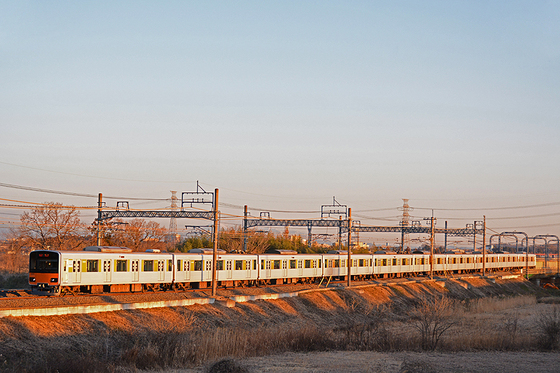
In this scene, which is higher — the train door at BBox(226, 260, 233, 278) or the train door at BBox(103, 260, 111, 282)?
the train door at BBox(103, 260, 111, 282)

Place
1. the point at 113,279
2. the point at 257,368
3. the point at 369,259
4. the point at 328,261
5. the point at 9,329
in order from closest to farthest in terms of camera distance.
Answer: the point at 257,368 < the point at 9,329 < the point at 113,279 < the point at 328,261 < the point at 369,259

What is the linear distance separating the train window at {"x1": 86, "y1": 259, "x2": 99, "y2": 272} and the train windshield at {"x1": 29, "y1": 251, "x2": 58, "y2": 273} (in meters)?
1.83

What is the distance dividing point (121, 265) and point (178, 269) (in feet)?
15.1

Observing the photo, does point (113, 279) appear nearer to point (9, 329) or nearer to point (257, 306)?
point (257, 306)

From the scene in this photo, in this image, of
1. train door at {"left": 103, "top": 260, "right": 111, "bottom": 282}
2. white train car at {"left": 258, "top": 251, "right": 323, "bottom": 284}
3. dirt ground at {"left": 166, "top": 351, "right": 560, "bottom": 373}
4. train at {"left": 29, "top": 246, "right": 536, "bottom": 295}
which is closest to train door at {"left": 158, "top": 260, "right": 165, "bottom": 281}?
train at {"left": 29, "top": 246, "right": 536, "bottom": 295}

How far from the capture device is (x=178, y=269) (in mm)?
34719

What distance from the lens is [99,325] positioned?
2173cm

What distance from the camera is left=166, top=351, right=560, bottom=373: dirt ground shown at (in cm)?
1466

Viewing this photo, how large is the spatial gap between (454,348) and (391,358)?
12.2ft

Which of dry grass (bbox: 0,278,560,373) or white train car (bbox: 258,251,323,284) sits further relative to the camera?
white train car (bbox: 258,251,323,284)

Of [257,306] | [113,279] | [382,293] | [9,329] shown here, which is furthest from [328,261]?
[9,329]

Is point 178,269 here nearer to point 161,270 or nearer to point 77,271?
point 161,270

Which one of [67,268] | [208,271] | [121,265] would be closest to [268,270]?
[208,271]

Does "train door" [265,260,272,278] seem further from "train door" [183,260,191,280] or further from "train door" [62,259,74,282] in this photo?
"train door" [62,259,74,282]
